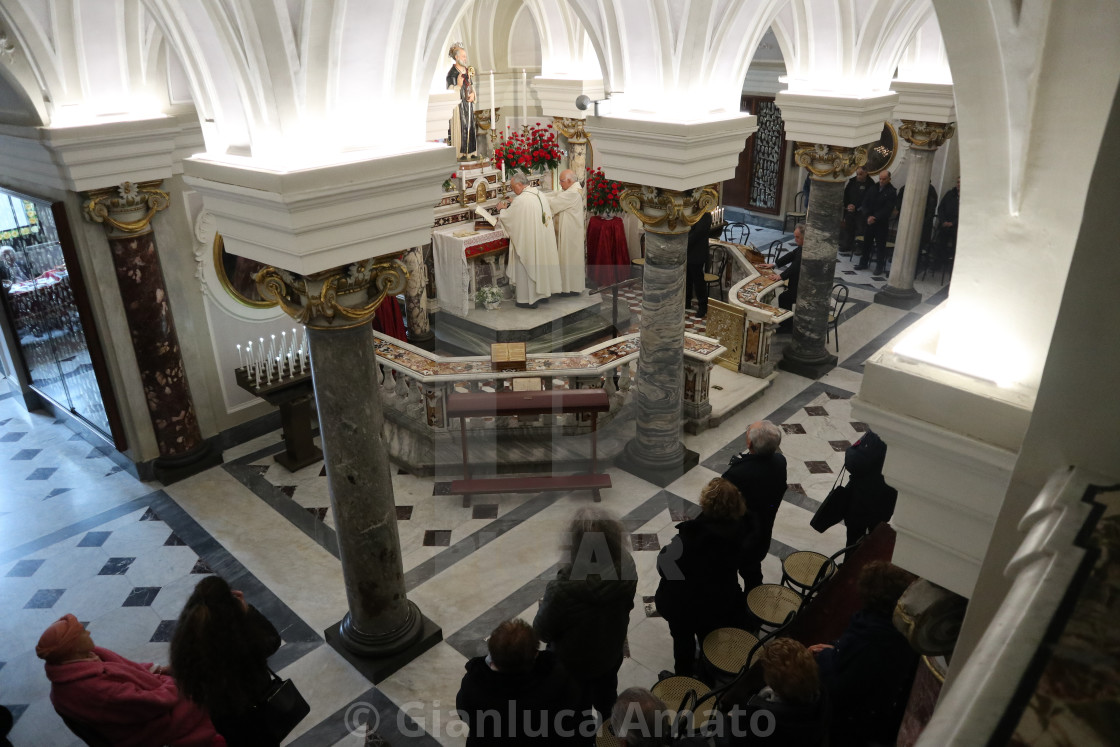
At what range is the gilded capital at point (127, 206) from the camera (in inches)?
260

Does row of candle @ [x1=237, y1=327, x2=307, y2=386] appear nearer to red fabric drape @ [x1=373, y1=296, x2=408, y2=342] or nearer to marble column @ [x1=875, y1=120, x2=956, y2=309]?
red fabric drape @ [x1=373, y1=296, x2=408, y2=342]

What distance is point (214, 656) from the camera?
10.6 ft

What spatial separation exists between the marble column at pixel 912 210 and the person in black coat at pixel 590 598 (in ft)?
32.1

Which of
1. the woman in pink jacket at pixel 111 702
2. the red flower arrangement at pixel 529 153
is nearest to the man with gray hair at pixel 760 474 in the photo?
the woman in pink jacket at pixel 111 702

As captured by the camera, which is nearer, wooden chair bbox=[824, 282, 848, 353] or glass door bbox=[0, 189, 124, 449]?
glass door bbox=[0, 189, 124, 449]

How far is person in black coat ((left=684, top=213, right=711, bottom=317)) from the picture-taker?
10.5m

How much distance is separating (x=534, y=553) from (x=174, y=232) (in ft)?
15.3

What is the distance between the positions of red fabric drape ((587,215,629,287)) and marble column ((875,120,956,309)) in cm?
421

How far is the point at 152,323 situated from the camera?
7.21 metres

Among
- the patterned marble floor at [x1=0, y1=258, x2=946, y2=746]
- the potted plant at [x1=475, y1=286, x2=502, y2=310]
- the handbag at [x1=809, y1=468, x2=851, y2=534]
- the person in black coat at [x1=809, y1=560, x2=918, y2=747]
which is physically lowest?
the patterned marble floor at [x1=0, y1=258, x2=946, y2=746]

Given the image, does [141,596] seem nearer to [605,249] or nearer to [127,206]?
[127,206]

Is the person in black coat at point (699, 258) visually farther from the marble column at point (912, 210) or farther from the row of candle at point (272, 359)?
the row of candle at point (272, 359)

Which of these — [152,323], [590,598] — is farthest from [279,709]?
[152,323]

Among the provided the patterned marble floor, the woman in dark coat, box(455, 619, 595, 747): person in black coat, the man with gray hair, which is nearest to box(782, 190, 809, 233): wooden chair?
the patterned marble floor
